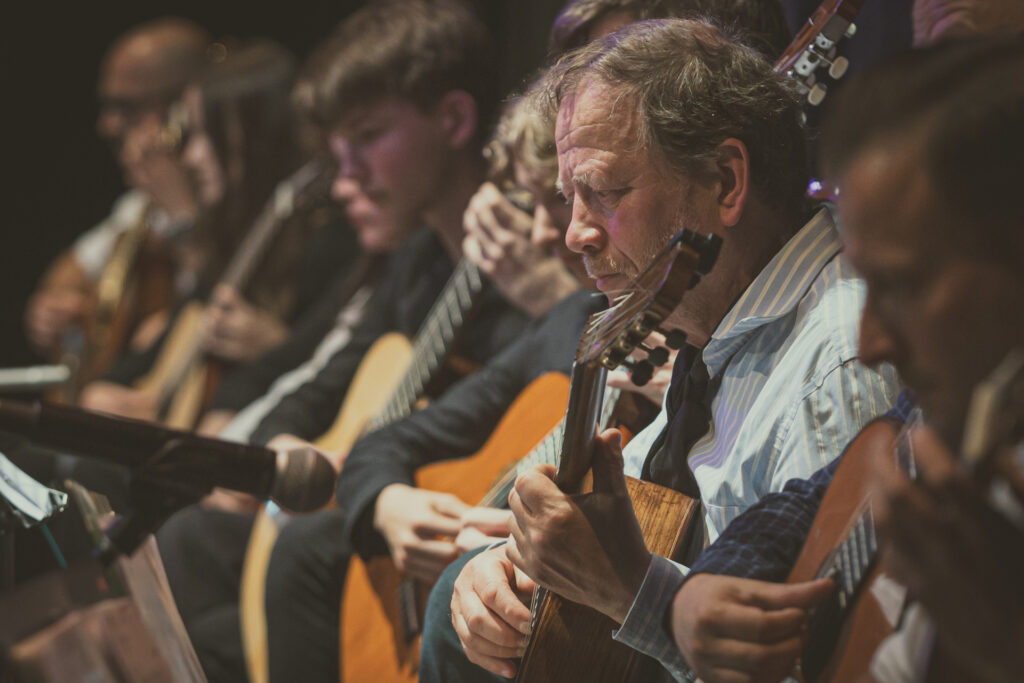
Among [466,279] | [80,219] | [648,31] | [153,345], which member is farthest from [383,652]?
[80,219]

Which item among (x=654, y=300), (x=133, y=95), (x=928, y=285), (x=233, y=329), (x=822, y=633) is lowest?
(x=233, y=329)

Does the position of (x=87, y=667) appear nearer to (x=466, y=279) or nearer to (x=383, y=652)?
(x=383, y=652)

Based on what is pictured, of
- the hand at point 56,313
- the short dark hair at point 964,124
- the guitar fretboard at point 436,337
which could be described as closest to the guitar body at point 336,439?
the guitar fretboard at point 436,337

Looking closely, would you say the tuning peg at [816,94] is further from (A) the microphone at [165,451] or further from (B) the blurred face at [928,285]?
(A) the microphone at [165,451]

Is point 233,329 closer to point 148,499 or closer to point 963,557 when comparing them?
point 148,499

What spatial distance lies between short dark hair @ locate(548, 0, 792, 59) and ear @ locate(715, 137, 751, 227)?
0.27 meters

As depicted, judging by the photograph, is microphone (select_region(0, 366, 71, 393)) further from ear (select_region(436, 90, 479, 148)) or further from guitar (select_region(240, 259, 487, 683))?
ear (select_region(436, 90, 479, 148))

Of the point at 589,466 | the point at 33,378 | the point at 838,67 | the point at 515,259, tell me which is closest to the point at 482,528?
the point at 589,466

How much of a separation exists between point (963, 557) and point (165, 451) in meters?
0.94

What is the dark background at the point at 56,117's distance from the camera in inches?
197

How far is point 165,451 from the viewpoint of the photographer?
1321 mm

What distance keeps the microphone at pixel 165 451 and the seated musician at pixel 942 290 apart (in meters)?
0.72

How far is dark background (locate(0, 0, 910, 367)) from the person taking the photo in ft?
16.4

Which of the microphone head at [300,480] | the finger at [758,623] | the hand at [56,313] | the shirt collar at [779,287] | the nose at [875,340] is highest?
the nose at [875,340]
